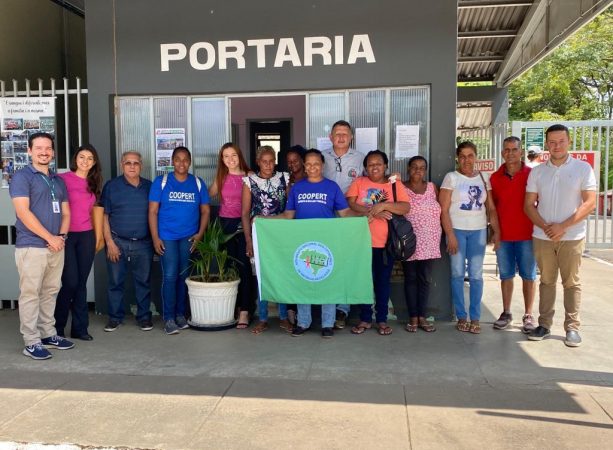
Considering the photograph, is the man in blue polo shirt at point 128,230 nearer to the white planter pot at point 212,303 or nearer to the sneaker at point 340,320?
the white planter pot at point 212,303

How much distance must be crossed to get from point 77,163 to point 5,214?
2.09 m

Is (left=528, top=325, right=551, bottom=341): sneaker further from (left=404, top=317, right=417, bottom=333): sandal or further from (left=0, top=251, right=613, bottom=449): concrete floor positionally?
(left=404, top=317, right=417, bottom=333): sandal

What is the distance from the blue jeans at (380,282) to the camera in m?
5.55

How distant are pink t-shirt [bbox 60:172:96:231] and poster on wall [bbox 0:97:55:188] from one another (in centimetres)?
149

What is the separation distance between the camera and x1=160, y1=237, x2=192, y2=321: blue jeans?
19.0 ft

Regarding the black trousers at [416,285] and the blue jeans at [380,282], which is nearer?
the blue jeans at [380,282]

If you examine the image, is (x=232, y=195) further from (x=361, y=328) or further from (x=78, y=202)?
(x=361, y=328)

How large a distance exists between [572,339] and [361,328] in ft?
6.55

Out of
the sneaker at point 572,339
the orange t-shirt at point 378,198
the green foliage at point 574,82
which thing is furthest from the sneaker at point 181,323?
the green foliage at point 574,82

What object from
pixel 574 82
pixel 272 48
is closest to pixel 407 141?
pixel 272 48

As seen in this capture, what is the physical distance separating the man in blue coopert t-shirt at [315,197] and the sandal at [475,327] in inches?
56.6

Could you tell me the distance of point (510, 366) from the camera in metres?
4.70

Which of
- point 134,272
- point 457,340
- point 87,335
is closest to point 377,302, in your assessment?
point 457,340

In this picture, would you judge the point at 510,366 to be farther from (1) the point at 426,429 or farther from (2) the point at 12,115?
(2) the point at 12,115
